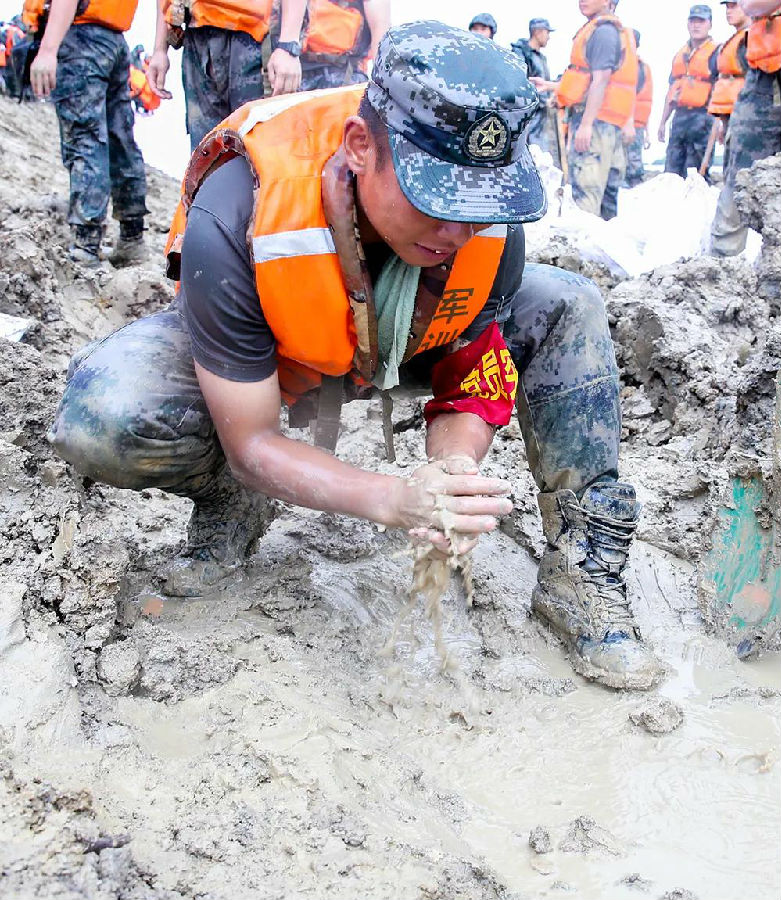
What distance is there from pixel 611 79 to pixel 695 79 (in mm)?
1534

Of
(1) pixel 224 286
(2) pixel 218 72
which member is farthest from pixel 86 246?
(1) pixel 224 286

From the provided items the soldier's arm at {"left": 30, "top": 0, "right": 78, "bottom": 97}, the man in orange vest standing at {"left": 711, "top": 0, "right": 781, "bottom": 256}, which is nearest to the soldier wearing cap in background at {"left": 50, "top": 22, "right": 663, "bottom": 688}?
the soldier's arm at {"left": 30, "top": 0, "right": 78, "bottom": 97}

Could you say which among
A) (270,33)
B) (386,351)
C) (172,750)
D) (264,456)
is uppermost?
(270,33)

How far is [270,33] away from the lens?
377 centimetres

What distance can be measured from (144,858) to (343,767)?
0.37 metres

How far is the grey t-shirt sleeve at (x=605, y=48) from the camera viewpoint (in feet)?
22.9

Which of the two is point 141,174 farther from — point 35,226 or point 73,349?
point 73,349

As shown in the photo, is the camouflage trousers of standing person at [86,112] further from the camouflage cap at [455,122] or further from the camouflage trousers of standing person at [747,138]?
the camouflage trousers of standing person at [747,138]

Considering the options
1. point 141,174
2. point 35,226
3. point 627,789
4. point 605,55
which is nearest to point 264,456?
point 627,789

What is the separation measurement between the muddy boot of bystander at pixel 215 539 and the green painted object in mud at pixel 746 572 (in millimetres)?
1172

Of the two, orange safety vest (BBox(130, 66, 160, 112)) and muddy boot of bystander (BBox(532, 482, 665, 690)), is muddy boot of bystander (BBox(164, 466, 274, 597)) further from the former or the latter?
orange safety vest (BBox(130, 66, 160, 112))

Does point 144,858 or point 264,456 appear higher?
point 264,456

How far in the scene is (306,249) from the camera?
1.58 m

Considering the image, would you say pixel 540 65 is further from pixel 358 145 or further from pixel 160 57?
pixel 358 145
